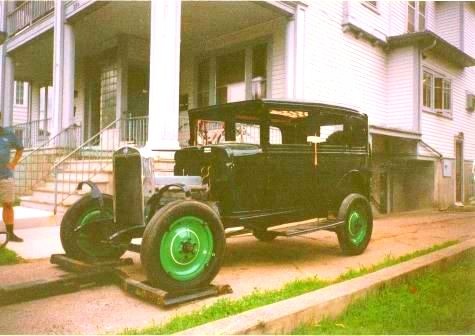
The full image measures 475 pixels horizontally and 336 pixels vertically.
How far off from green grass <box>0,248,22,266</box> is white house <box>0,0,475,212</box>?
10.5 ft

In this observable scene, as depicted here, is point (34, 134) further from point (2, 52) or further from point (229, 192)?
point (229, 192)

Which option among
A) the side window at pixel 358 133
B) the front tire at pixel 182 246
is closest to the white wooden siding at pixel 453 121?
the side window at pixel 358 133

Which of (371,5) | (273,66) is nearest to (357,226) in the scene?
(273,66)

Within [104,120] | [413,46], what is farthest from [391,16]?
[104,120]

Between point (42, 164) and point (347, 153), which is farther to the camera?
point (42, 164)

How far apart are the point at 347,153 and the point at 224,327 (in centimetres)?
368

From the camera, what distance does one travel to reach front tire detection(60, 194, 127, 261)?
15.0 ft

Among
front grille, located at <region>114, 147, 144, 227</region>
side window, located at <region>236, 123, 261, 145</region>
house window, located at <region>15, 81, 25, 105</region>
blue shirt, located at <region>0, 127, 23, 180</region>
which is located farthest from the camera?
house window, located at <region>15, 81, 25, 105</region>

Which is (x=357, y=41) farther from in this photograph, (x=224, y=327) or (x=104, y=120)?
(x=224, y=327)

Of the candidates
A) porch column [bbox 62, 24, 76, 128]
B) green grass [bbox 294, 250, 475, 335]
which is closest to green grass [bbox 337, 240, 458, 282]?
green grass [bbox 294, 250, 475, 335]

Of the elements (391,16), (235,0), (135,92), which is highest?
(391,16)

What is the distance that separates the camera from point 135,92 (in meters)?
12.7

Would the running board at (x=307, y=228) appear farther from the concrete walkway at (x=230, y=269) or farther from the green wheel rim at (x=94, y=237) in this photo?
the green wheel rim at (x=94, y=237)

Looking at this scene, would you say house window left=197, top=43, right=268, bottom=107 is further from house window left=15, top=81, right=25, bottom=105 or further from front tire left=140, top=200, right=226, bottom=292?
house window left=15, top=81, right=25, bottom=105
